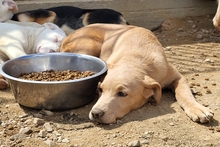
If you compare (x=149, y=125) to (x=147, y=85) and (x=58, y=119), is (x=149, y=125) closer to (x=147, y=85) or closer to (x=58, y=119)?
(x=147, y=85)

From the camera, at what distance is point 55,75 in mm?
4734

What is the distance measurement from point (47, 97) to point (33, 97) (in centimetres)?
14

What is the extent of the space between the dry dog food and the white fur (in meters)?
0.91

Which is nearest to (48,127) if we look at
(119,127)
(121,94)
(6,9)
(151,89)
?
(119,127)

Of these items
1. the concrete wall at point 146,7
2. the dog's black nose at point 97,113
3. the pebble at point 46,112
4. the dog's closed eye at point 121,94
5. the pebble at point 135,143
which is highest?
the dog's closed eye at point 121,94

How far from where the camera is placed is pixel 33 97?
4.28 metres

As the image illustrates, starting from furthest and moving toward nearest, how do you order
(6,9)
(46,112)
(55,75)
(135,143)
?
(6,9), (55,75), (46,112), (135,143)

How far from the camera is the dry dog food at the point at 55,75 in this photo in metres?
4.61

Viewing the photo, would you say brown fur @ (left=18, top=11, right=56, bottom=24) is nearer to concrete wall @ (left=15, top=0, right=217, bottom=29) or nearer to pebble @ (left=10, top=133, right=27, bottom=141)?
concrete wall @ (left=15, top=0, right=217, bottom=29)

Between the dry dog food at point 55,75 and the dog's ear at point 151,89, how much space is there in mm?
670

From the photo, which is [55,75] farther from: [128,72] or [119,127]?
[119,127]

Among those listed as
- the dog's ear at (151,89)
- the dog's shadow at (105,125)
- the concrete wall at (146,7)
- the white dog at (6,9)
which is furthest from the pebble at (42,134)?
the concrete wall at (146,7)

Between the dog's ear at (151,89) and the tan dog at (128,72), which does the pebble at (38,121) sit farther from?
the dog's ear at (151,89)

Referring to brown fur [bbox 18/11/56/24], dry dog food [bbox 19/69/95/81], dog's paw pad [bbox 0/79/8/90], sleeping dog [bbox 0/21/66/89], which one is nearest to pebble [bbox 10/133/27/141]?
dry dog food [bbox 19/69/95/81]
